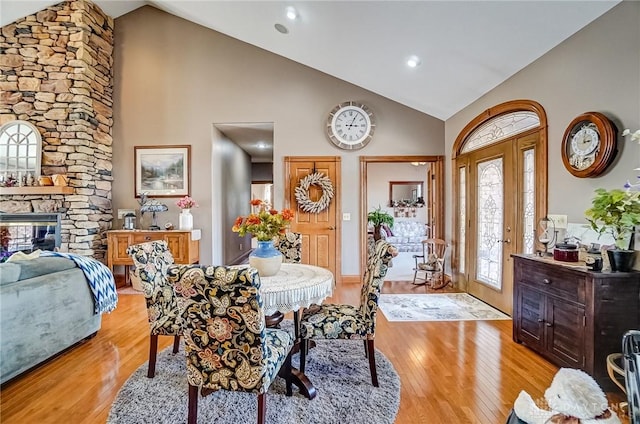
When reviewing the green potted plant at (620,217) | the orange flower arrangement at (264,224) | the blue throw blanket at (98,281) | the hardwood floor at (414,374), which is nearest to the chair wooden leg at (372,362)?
the hardwood floor at (414,374)

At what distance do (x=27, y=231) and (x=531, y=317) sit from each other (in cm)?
646

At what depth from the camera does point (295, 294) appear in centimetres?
205

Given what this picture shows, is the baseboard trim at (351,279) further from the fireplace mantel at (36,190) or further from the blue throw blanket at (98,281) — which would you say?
the fireplace mantel at (36,190)

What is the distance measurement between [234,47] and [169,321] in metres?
4.71

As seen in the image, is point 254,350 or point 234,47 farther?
point 234,47

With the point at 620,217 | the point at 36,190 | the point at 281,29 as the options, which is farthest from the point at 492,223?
the point at 36,190

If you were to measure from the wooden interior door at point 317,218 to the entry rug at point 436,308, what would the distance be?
Result: 124 centimetres

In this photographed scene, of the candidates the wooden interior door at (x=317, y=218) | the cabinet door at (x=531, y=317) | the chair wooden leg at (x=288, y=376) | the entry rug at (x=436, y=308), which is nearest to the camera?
the chair wooden leg at (x=288, y=376)

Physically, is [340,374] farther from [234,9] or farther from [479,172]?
[234,9]

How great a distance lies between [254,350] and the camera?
5.34ft

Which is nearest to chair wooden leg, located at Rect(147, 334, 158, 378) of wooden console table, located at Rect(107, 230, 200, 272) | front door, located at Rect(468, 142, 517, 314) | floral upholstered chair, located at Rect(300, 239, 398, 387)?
floral upholstered chair, located at Rect(300, 239, 398, 387)

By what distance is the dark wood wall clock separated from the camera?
2.37m

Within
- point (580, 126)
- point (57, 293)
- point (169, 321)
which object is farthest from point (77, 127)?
point (580, 126)

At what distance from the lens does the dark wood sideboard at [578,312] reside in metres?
2.15
